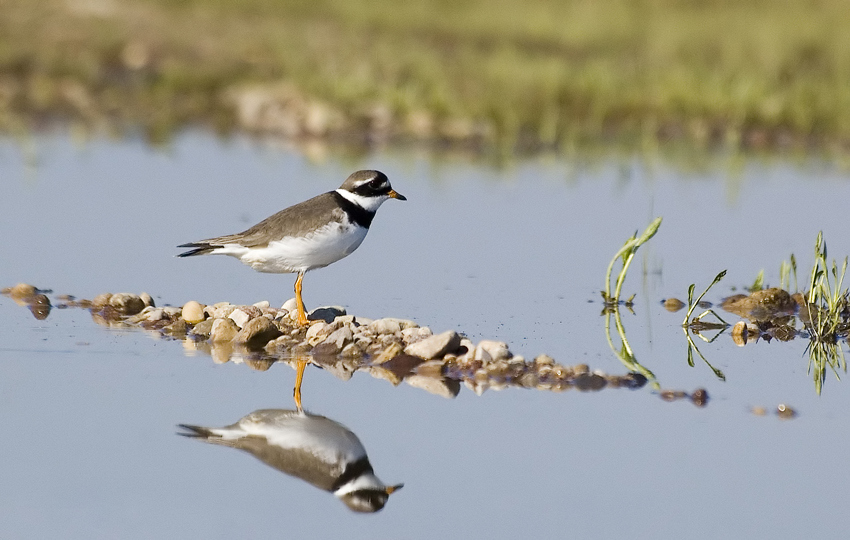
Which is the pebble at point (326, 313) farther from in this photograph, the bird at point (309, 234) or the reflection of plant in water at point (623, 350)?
the reflection of plant in water at point (623, 350)

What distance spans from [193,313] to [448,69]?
12.2 m

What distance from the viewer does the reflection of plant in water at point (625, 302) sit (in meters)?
8.49

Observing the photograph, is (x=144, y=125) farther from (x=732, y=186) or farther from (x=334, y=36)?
(x=732, y=186)

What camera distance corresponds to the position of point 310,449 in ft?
21.3

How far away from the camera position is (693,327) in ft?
31.8

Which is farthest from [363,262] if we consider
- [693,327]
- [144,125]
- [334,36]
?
[334,36]

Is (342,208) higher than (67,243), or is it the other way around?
(342,208)

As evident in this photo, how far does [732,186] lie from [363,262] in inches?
239

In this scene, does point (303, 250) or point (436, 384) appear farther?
point (303, 250)

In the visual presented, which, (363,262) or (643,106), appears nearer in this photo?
(363,262)

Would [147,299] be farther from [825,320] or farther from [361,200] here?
[825,320]

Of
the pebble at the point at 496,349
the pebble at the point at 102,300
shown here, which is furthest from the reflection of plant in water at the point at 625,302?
the pebble at the point at 102,300

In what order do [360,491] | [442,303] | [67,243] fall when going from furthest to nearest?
[67,243]
[442,303]
[360,491]

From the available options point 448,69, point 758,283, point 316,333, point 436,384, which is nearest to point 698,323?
point 758,283
